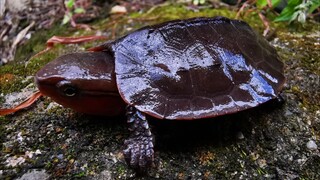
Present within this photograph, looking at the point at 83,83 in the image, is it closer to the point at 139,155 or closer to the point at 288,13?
the point at 139,155

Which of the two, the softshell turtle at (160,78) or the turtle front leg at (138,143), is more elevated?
the softshell turtle at (160,78)

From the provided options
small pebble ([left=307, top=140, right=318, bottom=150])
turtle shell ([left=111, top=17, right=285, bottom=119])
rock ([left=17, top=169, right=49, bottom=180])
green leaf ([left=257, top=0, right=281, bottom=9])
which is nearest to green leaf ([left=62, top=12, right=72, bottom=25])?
turtle shell ([left=111, top=17, right=285, bottom=119])

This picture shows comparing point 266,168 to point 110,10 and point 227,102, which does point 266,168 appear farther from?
point 110,10

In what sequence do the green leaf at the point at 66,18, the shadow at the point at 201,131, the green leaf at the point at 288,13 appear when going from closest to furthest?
the shadow at the point at 201,131, the green leaf at the point at 288,13, the green leaf at the point at 66,18

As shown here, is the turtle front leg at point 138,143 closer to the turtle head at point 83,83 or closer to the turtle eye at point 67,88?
the turtle head at point 83,83

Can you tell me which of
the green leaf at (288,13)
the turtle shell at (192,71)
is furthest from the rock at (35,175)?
the green leaf at (288,13)

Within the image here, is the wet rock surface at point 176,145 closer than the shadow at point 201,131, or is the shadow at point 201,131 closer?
the wet rock surface at point 176,145

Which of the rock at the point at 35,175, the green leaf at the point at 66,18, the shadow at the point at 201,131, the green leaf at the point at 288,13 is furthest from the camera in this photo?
the green leaf at the point at 66,18

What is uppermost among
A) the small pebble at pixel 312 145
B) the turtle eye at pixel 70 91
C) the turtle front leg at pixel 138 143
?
the turtle eye at pixel 70 91
